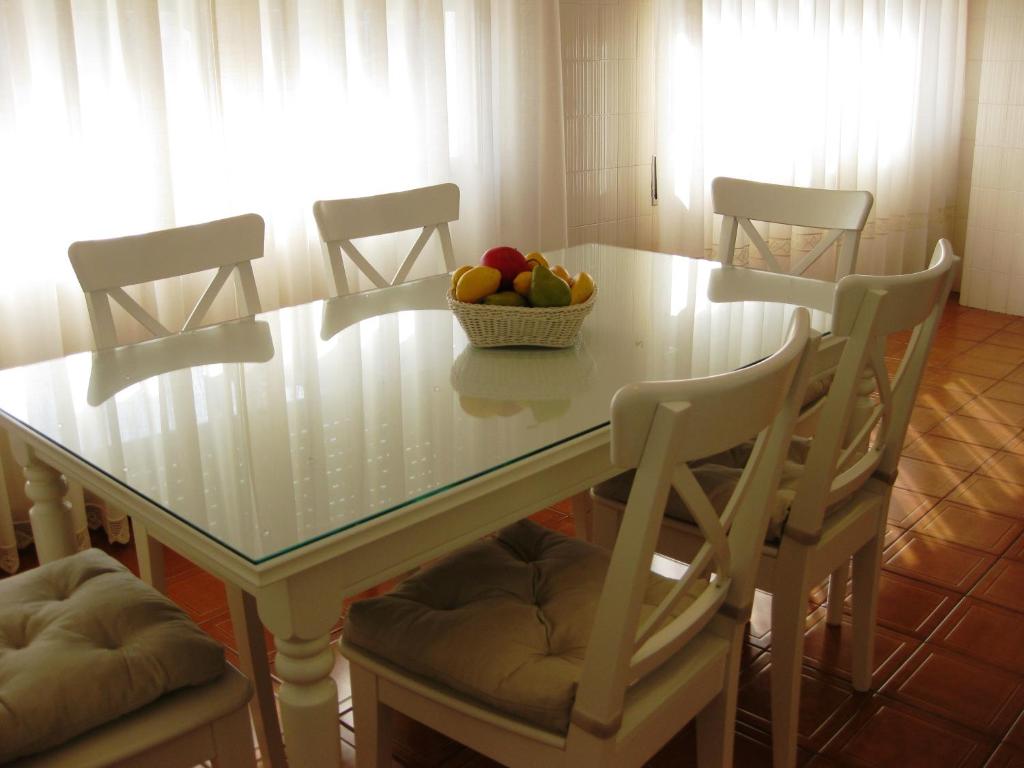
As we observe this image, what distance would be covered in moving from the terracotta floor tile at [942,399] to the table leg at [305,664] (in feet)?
A: 9.68

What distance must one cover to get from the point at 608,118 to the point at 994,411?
179 cm

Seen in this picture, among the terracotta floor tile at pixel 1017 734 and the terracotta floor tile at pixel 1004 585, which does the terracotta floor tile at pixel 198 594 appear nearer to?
the terracotta floor tile at pixel 1017 734

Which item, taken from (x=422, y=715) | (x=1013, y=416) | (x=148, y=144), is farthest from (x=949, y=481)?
(x=148, y=144)

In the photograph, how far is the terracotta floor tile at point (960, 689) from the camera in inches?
79.7

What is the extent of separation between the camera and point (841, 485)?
5.85ft

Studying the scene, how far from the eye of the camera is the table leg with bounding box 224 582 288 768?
1698 millimetres

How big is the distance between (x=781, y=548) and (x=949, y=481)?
155 cm

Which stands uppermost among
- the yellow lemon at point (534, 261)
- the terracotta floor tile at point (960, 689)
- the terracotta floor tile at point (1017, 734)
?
the yellow lemon at point (534, 261)

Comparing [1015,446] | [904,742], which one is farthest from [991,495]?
[904,742]

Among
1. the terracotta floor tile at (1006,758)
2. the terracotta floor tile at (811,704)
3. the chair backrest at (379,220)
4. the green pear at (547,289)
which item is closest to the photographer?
the green pear at (547,289)

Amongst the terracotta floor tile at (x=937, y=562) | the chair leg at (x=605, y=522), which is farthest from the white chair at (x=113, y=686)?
the terracotta floor tile at (x=937, y=562)

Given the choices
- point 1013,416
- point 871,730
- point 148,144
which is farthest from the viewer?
point 1013,416

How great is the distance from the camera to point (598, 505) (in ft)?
6.76

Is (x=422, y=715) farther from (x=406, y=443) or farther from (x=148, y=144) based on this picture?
(x=148, y=144)
